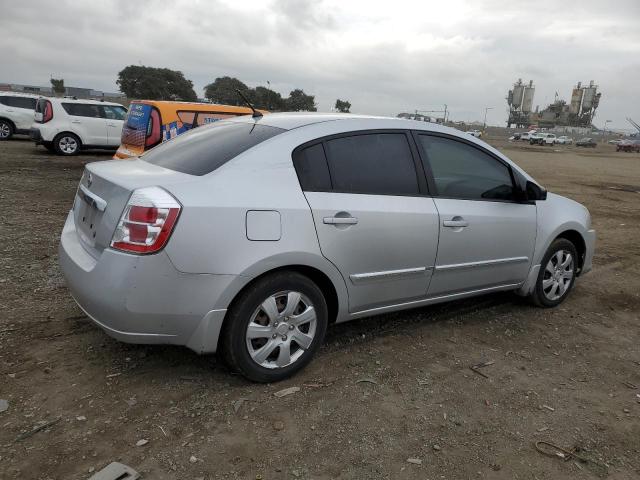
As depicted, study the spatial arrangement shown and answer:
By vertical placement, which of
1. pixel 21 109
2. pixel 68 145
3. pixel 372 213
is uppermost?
pixel 21 109

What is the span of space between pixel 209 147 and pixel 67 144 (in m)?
13.6

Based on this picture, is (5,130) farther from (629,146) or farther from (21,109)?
(629,146)

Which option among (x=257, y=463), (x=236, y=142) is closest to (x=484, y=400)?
(x=257, y=463)

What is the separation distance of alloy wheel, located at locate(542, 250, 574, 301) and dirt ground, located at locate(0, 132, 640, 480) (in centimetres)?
21

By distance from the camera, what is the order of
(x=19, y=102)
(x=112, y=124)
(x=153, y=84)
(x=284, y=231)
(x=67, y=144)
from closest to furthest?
(x=284, y=231)
(x=67, y=144)
(x=112, y=124)
(x=19, y=102)
(x=153, y=84)

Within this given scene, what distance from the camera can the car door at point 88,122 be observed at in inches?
584

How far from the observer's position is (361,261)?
3352mm

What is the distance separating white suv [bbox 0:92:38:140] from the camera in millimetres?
18644

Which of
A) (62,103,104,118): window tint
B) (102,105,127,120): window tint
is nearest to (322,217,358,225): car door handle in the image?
(102,105,127,120): window tint

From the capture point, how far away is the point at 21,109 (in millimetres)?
18969

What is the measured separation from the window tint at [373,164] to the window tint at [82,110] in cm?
1360

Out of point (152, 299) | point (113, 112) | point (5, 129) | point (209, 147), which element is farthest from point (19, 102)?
point (152, 299)

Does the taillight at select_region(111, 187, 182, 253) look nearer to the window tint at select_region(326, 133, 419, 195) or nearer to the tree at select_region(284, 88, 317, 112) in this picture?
the window tint at select_region(326, 133, 419, 195)

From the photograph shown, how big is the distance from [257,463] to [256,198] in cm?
136
